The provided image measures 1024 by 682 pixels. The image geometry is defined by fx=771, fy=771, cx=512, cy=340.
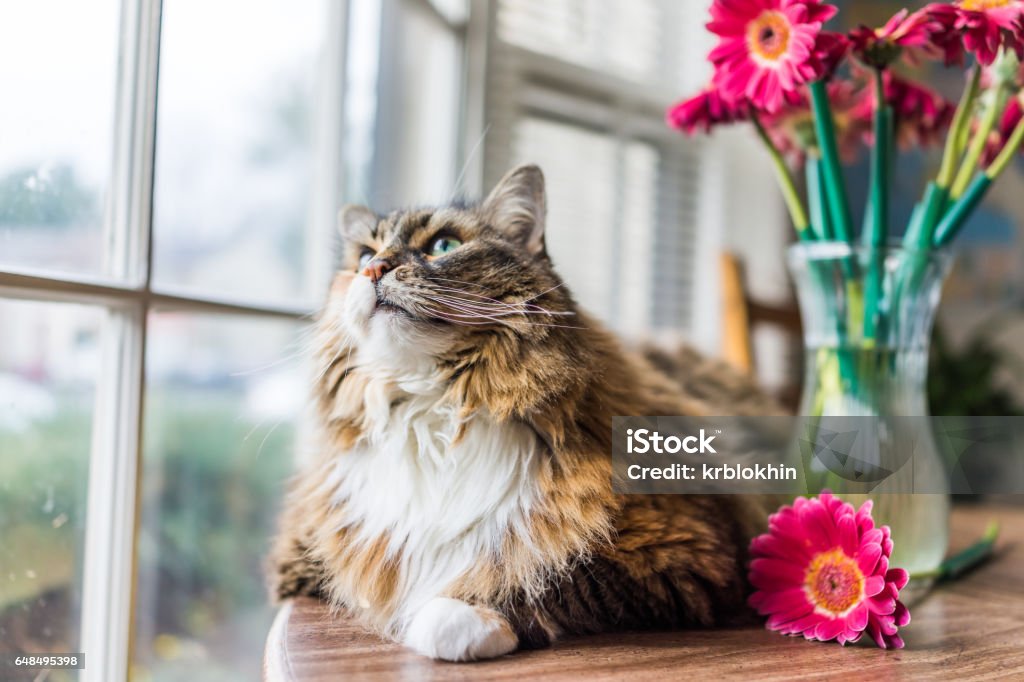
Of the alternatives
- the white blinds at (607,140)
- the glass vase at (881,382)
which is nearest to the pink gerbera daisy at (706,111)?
the glass vase at (881,382)

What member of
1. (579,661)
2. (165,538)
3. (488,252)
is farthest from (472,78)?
(579,661)

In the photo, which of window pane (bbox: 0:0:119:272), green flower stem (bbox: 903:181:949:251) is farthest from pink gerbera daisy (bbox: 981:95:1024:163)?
window pane (bbox: 0:0:119:272)

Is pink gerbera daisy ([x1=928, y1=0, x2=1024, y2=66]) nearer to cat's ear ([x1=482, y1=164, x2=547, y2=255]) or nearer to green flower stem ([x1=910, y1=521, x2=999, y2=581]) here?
cat's ear ([x1=482, y1=164, x2=547, y2=255])

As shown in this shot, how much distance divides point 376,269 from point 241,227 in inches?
27.9

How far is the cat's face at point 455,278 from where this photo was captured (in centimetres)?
87

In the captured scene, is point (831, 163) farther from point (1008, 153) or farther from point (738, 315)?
point (738, 315)

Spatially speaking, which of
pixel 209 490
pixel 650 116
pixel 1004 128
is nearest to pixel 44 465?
pixel 209 490

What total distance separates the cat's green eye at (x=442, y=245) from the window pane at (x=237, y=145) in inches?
18.1

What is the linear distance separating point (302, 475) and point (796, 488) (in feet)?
2.32

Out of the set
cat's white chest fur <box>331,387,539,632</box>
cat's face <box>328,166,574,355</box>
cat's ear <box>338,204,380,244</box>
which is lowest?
cat's white chest fur <box>331,387,539,632</box>

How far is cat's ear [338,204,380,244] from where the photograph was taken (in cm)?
104

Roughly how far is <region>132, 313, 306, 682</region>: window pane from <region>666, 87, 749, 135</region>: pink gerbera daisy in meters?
0.71

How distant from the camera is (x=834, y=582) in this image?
90cm

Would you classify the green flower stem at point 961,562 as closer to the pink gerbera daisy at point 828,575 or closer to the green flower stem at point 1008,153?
the pink gerbera daisy at point 828,575
